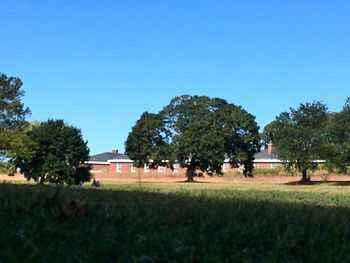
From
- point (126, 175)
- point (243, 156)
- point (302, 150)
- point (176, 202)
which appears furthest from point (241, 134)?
point (176, 202)

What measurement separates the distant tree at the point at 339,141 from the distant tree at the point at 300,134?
270 inches

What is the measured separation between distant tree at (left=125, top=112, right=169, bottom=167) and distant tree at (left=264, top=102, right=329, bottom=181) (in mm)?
14651

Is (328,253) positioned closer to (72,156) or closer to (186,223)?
(186,223)

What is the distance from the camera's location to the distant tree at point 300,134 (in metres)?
68.1

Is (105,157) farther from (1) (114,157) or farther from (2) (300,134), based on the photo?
(2) (300,134)

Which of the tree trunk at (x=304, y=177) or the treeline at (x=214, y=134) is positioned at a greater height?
the treeline at (x=214, y=134)

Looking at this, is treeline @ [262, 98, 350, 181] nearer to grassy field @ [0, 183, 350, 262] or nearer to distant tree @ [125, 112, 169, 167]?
distant tree @ [125, 112, 169, 167]

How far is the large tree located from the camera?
7312cm

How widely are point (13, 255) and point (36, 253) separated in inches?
6.1

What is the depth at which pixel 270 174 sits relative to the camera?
278ft

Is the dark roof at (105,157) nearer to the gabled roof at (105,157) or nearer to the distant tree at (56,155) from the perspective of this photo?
the gabled roof at (105,157)

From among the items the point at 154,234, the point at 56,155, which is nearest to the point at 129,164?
the point at 56,155

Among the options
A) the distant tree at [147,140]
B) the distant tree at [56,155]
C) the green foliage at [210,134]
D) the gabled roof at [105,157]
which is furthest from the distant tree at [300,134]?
the gabled roof at [105,157]

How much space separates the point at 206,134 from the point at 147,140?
9.07 m
